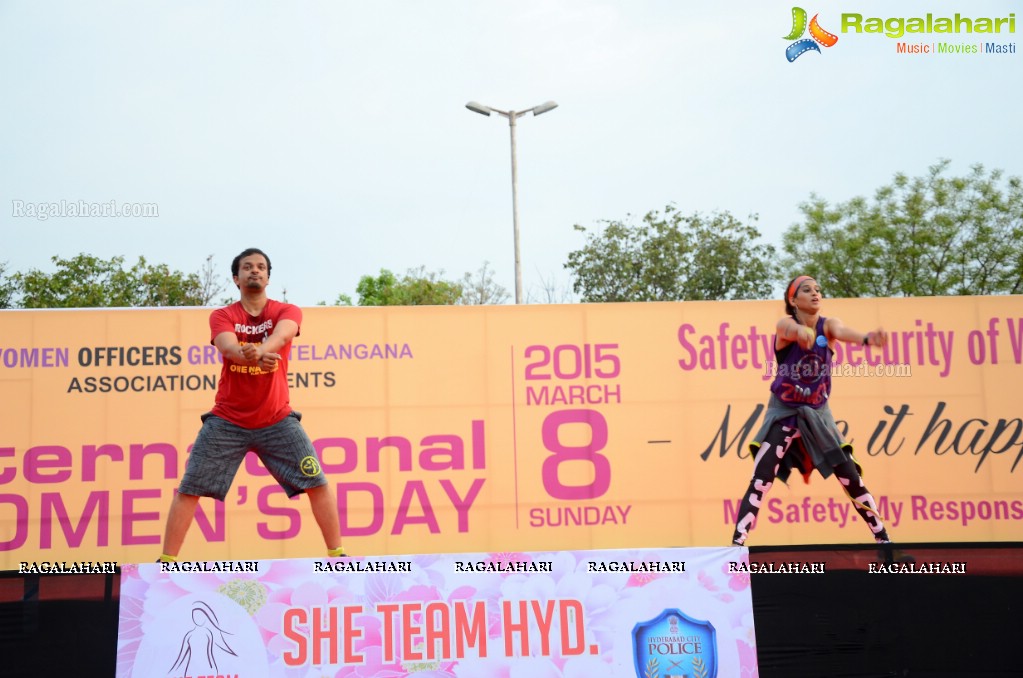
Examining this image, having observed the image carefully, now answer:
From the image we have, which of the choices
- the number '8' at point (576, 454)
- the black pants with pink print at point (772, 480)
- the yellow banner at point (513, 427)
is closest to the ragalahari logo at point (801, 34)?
the yellow banner at point (513, 427)

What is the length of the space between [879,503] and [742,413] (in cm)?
137

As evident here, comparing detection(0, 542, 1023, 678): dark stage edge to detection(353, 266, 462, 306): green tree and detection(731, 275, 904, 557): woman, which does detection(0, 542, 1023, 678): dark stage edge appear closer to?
detection(731, 275, 904, 557): woman

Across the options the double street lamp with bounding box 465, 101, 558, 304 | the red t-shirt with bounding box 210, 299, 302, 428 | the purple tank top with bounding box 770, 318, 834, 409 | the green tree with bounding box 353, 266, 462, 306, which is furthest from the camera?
the green tree with bounding box 353, 266, 462, 306

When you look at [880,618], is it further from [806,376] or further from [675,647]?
[806,376]

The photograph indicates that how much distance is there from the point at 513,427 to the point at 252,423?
3.25 m

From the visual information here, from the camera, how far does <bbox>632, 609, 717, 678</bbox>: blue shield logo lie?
4.71 meters

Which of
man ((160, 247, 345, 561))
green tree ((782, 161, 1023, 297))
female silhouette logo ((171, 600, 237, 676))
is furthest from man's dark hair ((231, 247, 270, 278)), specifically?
green tree ((782, 161, 1023, 297))

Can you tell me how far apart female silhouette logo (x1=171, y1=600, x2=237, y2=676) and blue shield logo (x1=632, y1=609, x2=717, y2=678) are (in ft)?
6.15

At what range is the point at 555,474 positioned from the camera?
8453 mm

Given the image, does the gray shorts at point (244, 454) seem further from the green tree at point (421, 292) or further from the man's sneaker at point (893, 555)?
the green tree at point (421, 292)

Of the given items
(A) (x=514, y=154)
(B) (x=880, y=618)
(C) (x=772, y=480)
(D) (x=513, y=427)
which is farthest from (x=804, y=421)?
(A) (x=514, y=154)

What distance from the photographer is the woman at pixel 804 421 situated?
241 inches

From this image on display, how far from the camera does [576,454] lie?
8500mm

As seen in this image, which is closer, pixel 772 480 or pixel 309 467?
pixel 309 467
